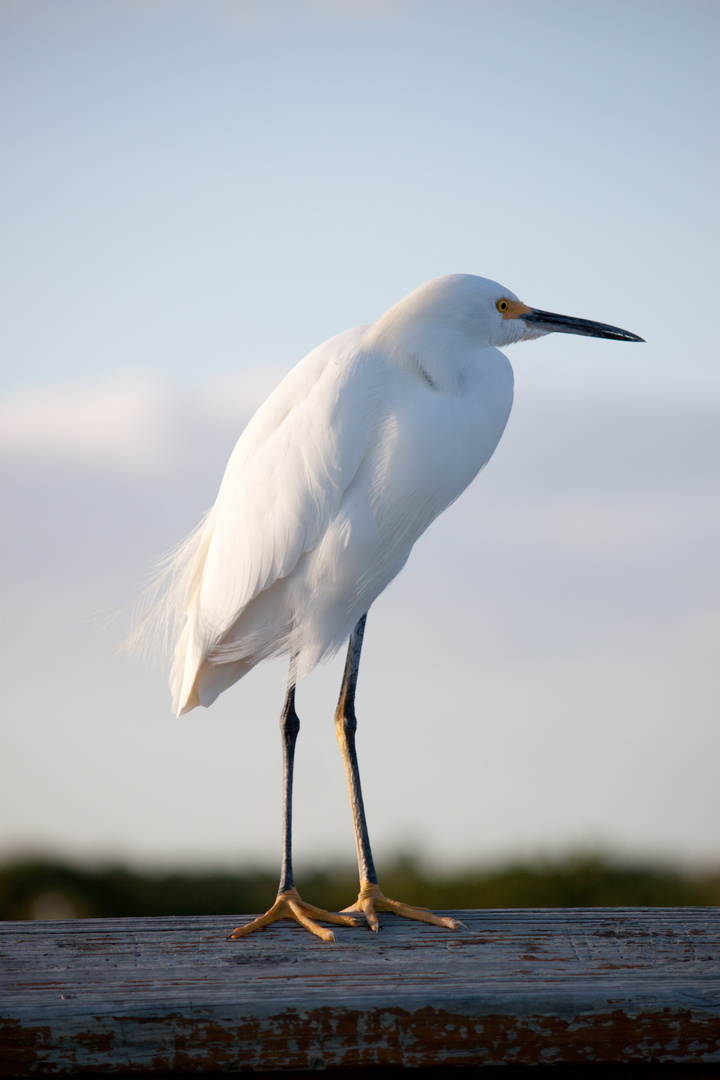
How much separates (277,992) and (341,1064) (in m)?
0.17

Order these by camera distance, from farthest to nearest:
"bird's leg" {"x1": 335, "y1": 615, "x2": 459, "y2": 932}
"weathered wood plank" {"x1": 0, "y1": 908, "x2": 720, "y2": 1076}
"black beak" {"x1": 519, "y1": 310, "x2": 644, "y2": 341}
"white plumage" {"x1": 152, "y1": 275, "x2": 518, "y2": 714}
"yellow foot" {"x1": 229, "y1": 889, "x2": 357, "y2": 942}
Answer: "black beak" {"x1": 519, "y1": 310, "x2": 644, "y2": 341}
"white plumage" {"x1": 152, "y1": 275, "x2": 518, "y2": 714}
"bird's leg" {"x1": 335, "y1": 615, "x2": 459, "y2": 932}
"yellow foot" {"x1": 229, "y1": 889, "x2": 357, "y2": 942}
"weathered wood plank" {"x1": 0, "y1": 908, "x2": 720, "y2": 1076}

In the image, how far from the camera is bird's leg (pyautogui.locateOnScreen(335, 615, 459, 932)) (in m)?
2.55

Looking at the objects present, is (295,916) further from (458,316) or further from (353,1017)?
(458,316)

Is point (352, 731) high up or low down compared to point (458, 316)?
down

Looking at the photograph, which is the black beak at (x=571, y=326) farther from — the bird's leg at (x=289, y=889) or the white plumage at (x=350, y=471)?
the bird's leg at (x=289, y=889)

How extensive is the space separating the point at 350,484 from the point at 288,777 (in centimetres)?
93

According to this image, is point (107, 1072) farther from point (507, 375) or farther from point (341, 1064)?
point (507, 375)

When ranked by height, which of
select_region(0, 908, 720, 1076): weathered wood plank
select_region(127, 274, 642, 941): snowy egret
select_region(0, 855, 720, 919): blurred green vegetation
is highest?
select_region(127, 274, 642, 941): snowy egret

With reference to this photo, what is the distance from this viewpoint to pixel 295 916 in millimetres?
2559

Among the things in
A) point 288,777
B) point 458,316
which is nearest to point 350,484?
point 458,316

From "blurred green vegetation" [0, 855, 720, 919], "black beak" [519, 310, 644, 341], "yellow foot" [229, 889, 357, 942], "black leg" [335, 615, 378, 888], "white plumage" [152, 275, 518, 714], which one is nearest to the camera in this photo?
"yellow foot" [229, 889, 357, 942]

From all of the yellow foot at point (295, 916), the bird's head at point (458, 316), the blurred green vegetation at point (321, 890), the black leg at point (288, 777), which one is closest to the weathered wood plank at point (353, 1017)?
the yellow foot at point (295, 916)

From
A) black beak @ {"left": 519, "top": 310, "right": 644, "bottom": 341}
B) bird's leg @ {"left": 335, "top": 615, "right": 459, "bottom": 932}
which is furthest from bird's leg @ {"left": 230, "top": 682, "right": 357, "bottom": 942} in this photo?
black beak @ {"left": 519, "top": 310, "right": 644, "bottom": 341}

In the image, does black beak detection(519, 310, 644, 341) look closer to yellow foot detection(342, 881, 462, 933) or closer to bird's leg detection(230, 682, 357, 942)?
bird's leg detection(230, 682, 357, 942)
